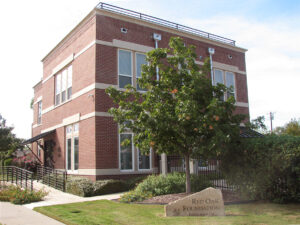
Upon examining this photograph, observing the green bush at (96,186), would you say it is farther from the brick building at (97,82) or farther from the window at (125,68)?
the window at (125,68)

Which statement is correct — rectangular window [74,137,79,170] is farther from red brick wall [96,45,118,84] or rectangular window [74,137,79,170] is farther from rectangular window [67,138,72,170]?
red brick wall [96,45,118,84]

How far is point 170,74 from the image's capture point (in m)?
11.3

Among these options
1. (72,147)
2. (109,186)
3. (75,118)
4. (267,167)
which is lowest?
(109,186)

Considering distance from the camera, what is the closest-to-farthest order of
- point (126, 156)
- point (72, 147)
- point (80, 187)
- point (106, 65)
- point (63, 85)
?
point (80, 187) < point (126, 156) < point (106, 65) < point (72, 147) < point (63, 85)

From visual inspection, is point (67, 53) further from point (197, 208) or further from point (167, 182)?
point (197, 208)

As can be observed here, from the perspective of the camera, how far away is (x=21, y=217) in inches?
355

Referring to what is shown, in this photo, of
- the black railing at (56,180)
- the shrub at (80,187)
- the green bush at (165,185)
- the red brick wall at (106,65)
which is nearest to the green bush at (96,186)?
the shrub at (80,187)

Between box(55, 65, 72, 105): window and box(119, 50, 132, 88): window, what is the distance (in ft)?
12.6

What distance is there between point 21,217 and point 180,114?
18.0 feet

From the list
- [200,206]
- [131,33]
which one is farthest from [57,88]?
[200,206]

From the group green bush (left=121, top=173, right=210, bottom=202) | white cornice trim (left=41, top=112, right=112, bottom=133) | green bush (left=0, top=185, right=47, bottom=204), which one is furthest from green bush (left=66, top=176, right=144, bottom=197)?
white cornice trim (left=41, top=112, right=112, bottom=133)

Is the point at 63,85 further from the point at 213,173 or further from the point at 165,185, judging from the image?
the point at 213,173

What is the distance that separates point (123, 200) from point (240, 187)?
4090 millimetres

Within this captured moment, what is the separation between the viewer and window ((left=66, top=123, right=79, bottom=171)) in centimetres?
1736
